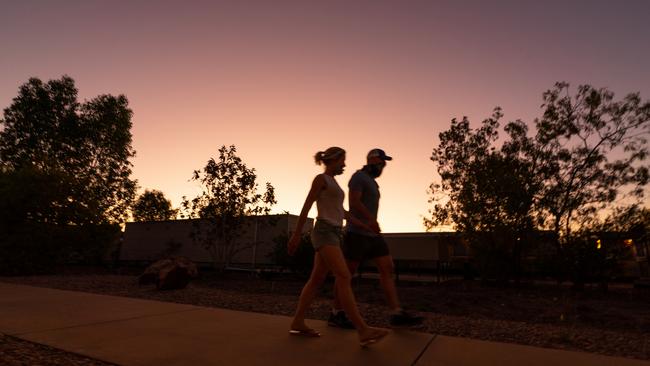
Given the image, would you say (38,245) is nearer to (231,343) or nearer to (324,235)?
(231,343)

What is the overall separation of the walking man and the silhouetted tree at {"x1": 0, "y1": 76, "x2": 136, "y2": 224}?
20.0 m

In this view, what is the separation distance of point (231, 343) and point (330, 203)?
1.41 meters

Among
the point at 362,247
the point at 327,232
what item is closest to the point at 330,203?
the point at 327,232

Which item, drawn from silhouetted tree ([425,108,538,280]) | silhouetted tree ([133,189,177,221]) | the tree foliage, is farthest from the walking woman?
silhouetted tree ([133,189,177,221])

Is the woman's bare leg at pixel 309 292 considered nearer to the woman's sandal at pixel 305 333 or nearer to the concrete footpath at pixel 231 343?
the woman's sandal at pixel 305 333

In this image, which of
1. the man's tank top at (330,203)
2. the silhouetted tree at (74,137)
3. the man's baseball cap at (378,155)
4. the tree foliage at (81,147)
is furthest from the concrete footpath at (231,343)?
the silhouetted tree at (74,137)

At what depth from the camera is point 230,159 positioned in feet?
47.4

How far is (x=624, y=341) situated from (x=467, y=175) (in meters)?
9.47

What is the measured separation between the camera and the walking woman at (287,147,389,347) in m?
3.16

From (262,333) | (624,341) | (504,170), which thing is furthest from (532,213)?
(262,333)

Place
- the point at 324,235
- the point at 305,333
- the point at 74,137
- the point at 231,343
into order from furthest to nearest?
the point at 74,137, the point at 305,333, the point at 324,235, the point at 231,343

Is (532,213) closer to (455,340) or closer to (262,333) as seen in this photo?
(455,340)

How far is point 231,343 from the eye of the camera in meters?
3.08

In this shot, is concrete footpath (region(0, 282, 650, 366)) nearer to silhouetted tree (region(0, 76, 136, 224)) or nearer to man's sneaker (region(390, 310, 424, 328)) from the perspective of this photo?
man's sneaker (region(390, 310, 424, 328))
